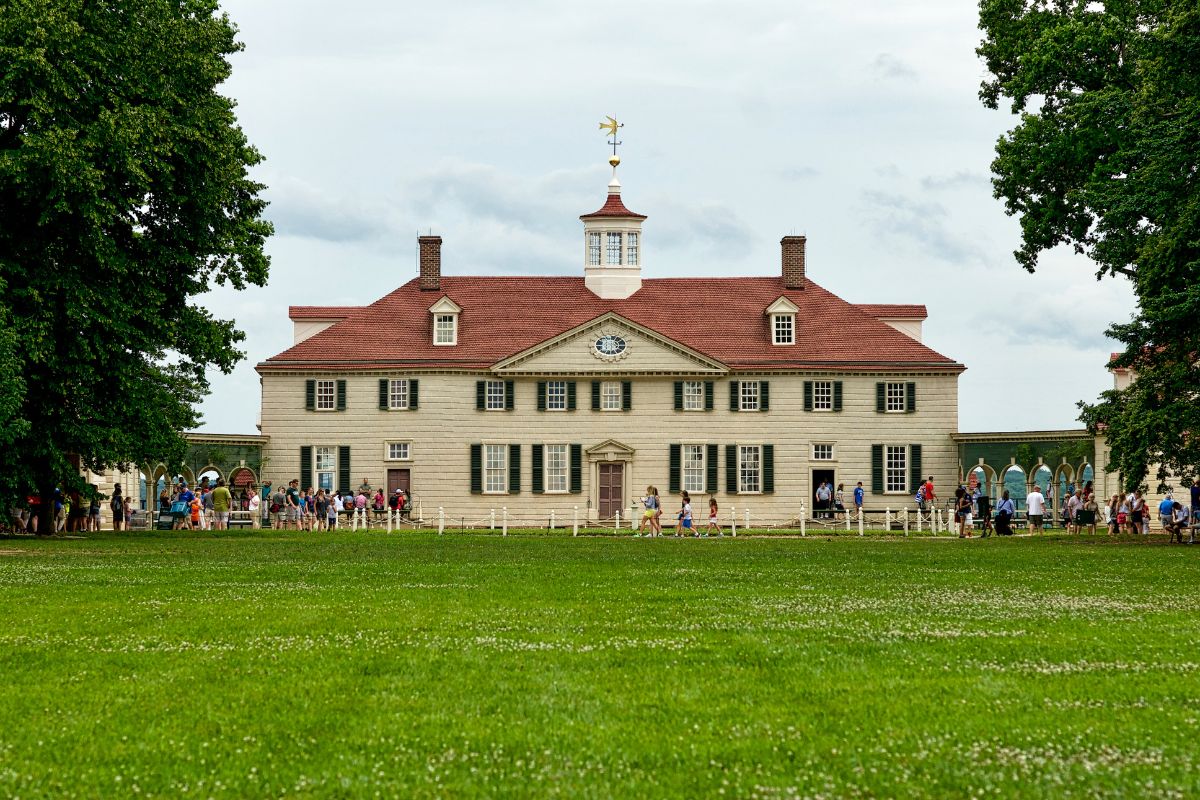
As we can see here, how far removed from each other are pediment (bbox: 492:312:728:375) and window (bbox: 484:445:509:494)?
322 centimetres

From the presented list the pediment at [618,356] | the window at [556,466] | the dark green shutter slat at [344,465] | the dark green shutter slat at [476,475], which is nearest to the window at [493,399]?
the pediment at [618,356]

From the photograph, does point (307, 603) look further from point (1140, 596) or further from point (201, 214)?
point (201, 214)

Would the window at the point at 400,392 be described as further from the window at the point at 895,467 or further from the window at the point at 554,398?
the window at the point at 895,467

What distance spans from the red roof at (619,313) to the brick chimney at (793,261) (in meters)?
0.39

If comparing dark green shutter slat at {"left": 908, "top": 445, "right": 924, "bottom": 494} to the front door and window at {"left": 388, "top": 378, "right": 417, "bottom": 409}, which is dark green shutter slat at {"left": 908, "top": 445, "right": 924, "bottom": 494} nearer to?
the front door

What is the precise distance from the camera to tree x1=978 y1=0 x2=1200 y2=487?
30.7 m

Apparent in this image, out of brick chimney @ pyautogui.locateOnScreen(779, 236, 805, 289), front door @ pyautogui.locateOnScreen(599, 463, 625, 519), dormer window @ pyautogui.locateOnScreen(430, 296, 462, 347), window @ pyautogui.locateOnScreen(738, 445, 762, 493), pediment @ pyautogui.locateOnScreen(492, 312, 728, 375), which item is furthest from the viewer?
brick chimney @ pyautogui.locateOnScreen(779, 236, 805, 289)

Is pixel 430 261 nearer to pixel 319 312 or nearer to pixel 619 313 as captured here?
pixel 319 312

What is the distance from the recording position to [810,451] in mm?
59156

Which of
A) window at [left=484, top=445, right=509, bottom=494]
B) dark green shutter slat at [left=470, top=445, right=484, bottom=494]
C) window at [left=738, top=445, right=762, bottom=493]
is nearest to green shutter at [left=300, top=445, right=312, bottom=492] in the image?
dark green shutter slat at [left=470, top=445, right=484, bottom=494]

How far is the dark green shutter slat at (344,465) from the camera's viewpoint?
5894 cm

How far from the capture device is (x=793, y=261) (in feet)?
210

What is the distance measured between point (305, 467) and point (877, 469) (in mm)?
23325

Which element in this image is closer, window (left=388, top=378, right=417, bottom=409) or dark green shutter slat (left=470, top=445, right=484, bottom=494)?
dark green shutter slat (left=470, top=445, right=484, bottom=494)
